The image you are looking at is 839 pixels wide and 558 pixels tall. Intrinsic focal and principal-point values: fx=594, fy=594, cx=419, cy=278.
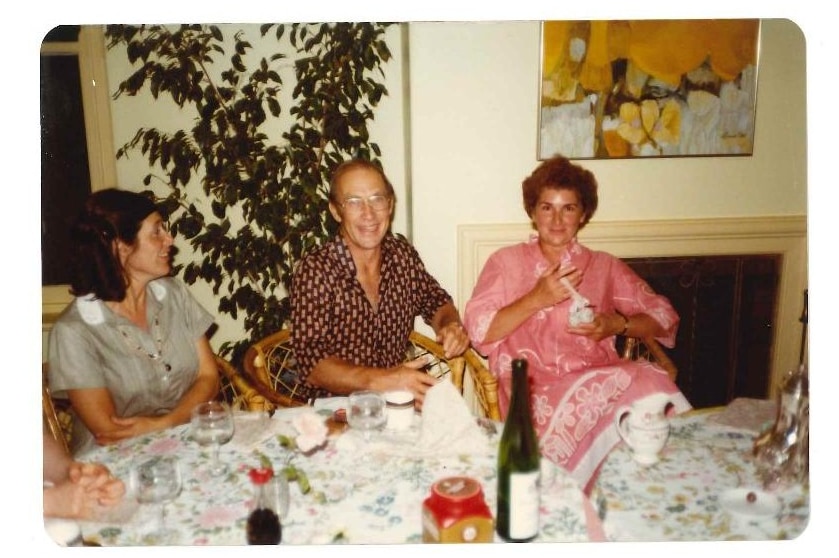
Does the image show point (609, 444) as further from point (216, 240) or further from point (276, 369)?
point (216, 240)

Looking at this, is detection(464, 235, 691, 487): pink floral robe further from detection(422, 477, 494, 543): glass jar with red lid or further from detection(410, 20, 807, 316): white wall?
detection(422, 477, 494, 543): glass jar with red lid

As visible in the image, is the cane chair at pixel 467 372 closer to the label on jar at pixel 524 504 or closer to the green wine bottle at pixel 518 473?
the green wine bottle at pixel 518 473

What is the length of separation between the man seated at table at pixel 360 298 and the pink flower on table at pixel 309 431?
0.39 m

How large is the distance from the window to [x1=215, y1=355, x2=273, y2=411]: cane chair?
499mm

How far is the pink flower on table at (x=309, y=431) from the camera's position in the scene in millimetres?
1358

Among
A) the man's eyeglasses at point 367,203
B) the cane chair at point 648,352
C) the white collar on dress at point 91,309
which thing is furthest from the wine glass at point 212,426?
the cane chair at point 648,352

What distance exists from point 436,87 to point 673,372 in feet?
3.89

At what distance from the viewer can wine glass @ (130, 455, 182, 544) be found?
1.16 metres

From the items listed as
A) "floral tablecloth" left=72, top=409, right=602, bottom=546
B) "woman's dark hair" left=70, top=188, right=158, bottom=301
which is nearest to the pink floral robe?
"floral tablecloth" left=72, top=409, right=602, bottom=546

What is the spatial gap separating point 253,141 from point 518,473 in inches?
50.7

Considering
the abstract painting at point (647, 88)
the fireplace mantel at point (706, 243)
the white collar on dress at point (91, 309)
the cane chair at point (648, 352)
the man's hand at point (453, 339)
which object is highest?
the abstract painting at point (647, 88)

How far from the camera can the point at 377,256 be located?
2.00m

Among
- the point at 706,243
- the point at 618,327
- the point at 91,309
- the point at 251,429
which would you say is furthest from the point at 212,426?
the point at 706,243

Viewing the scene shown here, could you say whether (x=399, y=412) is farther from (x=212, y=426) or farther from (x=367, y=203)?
(x=367, y=203)
